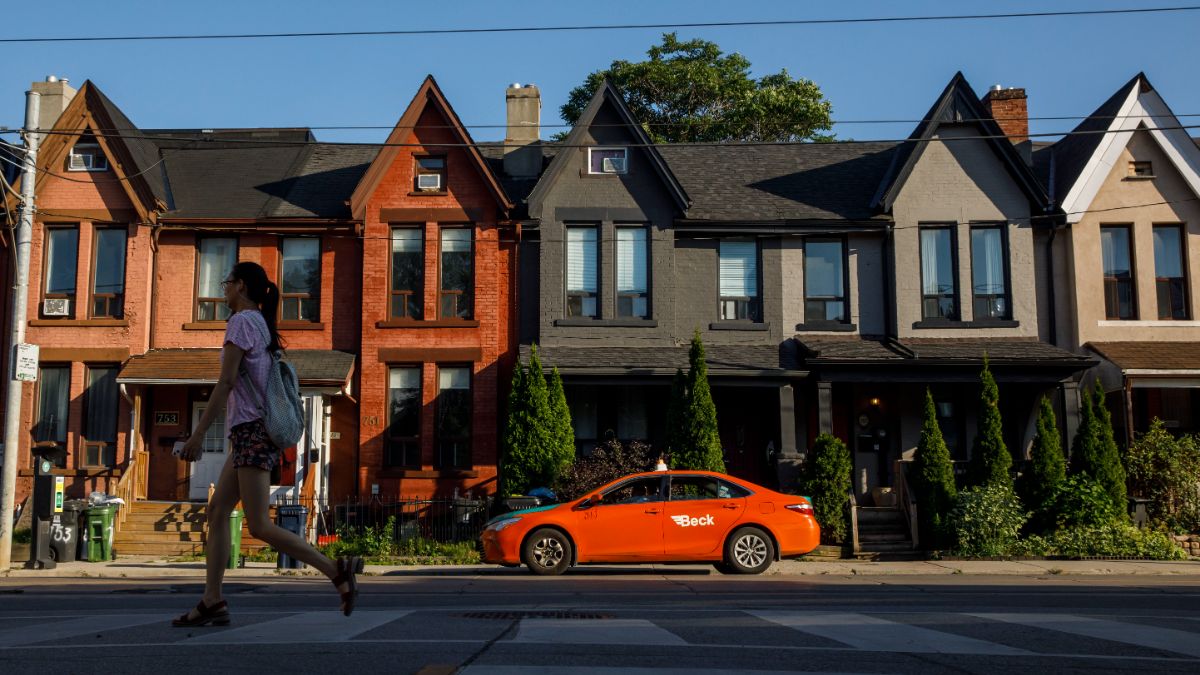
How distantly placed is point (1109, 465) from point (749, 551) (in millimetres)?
8642

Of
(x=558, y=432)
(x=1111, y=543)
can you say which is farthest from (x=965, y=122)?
(x=558, y=432)

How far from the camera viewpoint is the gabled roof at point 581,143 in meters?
24.3

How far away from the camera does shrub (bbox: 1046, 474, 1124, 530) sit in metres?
20.4

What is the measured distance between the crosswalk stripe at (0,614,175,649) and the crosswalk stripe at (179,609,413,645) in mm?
752

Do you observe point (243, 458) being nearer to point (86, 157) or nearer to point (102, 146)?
point (102, 146)

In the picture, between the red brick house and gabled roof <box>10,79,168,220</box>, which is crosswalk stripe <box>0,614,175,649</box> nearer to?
the red brick house

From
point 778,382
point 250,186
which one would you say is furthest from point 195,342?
point 778,382

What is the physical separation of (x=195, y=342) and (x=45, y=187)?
4581 mm

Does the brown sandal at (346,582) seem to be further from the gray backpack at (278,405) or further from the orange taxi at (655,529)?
the orange taxi at (655,529)

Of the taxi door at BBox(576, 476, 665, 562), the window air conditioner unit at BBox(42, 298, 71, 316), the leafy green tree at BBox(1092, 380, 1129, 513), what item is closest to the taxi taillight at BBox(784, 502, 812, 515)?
the taxi door at BBox(576, 476, 665, 562)

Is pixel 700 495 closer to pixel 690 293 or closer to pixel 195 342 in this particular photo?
A: pixel 690 293

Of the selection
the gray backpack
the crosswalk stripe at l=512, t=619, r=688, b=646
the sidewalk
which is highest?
the gray backpack

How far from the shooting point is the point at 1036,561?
19.3m

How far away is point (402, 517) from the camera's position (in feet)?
74.8
